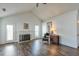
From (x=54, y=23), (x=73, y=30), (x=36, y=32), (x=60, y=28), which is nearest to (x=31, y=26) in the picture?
(x=36, y=32)

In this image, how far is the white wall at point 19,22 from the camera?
8.48 meters

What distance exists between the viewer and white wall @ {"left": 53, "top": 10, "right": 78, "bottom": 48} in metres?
6.46

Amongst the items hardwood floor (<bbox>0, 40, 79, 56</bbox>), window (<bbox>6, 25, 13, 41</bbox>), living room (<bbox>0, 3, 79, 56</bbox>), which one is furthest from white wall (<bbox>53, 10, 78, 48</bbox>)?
window (<bbox>6, 25, 13, 41</bbox>)

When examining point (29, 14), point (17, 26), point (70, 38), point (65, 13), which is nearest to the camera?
point (70, 38)

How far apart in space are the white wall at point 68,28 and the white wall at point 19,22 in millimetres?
3330

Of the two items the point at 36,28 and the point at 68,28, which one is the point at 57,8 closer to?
the point at 68,28

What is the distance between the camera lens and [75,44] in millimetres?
6418

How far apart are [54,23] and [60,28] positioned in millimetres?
1138

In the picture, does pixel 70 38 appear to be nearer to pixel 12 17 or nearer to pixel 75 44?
pixel 75 44

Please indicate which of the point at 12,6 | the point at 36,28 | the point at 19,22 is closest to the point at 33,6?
the point at 19,22

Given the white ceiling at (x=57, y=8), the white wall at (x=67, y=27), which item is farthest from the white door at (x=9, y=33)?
the white wall at (x=67, y=27)

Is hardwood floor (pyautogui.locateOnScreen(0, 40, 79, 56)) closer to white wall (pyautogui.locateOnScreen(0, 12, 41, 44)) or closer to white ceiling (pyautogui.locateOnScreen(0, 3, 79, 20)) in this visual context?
white ceiling (pyautogui.locateOnScreen(0, 3, 79, 20))

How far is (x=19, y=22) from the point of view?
31.8 ft

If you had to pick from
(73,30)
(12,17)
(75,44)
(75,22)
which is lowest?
(75,44)
